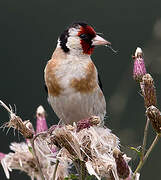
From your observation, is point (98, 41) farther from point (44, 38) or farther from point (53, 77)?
point (44, 38)

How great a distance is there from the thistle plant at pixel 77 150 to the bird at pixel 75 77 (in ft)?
1.83

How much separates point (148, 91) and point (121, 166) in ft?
0.86

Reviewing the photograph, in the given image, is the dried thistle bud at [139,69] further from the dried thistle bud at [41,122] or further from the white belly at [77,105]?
the white belly at [77,105]

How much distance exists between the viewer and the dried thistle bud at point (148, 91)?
6.24 feet

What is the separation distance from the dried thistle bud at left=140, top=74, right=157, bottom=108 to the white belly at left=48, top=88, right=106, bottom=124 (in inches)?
28.0

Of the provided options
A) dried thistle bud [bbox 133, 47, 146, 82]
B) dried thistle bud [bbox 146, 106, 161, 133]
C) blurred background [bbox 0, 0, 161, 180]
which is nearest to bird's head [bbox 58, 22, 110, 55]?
dried thistle bud [bbox 133, 47, 146, 82]

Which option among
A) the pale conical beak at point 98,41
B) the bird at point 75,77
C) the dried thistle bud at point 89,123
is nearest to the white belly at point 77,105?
the bird at point 75,77

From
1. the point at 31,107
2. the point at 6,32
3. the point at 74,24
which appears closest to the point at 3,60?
the point at 6,32

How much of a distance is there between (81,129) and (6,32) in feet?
19.9

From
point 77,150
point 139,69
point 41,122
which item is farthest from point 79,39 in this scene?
point 77,150

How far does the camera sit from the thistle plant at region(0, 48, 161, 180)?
178 cm

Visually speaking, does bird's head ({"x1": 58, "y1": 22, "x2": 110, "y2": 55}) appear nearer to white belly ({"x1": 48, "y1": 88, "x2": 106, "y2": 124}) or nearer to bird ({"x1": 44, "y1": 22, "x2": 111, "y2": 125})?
bird ({"x1": 44, "y1": 22, "x2": 111, "y2": 125})

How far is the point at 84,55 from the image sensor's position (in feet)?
9.04

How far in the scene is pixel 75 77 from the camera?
2623mm
